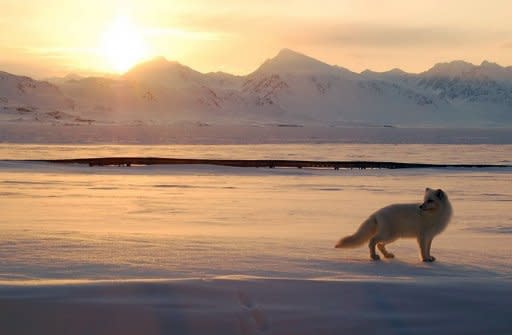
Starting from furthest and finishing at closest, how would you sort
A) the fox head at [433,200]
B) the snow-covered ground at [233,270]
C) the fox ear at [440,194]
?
the fox ear at [440,194], the fox head at [433,200], the snow-covered ground at [233,270]

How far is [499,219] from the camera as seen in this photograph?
1300 centimetres

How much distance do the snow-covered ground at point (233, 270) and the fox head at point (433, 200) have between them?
0.57 metres

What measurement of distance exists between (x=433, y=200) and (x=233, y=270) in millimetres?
2248

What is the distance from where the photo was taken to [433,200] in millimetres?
7738

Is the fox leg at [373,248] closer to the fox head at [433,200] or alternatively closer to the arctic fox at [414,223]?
the arctic fox at [414,223]

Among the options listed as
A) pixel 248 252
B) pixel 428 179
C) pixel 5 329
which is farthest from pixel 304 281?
pixel 428 179

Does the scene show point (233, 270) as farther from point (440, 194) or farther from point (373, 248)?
point (440, 194)

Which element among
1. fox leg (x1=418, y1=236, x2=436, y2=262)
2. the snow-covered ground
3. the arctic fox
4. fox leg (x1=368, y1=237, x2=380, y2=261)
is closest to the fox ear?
the arctic fox

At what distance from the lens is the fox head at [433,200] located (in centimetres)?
765

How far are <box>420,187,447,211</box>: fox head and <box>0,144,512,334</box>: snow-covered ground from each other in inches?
22.4

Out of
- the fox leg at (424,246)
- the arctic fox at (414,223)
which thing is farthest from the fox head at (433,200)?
the fox leg at (424,246)

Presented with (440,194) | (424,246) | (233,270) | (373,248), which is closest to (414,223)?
(424,246)

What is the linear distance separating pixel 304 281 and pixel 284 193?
46.3 feet

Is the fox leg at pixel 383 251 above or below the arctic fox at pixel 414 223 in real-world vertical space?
below
